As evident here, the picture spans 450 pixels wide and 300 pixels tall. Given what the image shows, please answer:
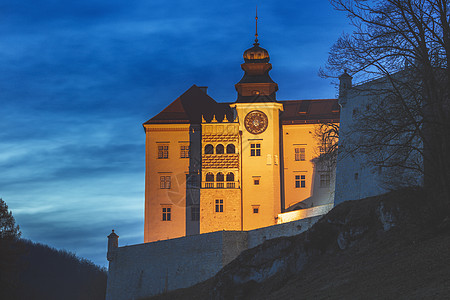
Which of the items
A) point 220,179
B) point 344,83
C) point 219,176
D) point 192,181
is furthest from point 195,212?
point 344,83

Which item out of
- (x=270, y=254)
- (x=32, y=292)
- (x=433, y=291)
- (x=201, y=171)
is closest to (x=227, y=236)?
(x=270, y=254)

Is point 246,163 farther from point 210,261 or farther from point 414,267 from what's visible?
point 414,267

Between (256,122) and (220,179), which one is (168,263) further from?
(256,122)

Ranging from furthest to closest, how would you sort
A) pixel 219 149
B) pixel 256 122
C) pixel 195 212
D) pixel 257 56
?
1. pixel 257 56
2. pixel 256 122
3. pixel 195 212
4. pixel 219 149

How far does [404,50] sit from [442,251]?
7.62m

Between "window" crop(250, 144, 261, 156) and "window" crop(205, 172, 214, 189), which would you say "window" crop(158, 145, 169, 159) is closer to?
"window" crop(205, 172, 214, 189)

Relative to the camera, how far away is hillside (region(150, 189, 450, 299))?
2186cm

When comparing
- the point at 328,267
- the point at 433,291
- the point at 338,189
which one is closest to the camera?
the point at 433,291

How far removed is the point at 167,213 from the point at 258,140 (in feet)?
29.5

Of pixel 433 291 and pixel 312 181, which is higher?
pixel 312 181

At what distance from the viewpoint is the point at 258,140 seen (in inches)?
2064

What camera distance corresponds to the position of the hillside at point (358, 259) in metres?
21.9

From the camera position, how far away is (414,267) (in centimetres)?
2253

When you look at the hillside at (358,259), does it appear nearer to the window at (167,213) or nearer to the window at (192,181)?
the window at (167,213)
